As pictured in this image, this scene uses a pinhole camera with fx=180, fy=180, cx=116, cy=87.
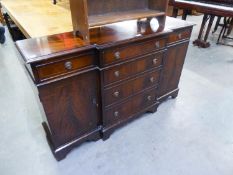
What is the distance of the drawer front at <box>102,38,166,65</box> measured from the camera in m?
1.26

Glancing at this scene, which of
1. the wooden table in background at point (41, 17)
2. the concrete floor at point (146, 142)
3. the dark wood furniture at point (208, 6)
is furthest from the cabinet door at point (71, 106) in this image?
the dark wood furniture at point (208, 6)

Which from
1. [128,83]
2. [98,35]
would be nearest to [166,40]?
[128,83]

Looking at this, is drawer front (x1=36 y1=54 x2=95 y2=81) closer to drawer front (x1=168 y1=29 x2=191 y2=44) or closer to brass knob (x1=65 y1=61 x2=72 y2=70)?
brass knob (x1=65 y1=61 x2=72 y2=70)

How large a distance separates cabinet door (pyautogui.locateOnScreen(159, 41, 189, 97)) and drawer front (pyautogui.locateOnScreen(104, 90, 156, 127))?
0.19m

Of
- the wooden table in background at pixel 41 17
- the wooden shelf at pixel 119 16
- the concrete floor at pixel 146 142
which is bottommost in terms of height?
the concrete floor at pixel 146 142

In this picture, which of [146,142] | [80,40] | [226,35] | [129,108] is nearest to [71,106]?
[80,40]

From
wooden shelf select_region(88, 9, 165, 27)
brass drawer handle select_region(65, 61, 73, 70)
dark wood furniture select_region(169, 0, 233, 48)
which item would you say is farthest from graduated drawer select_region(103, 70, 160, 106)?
dark wood furniture select_region(169, 0, 233, 48)

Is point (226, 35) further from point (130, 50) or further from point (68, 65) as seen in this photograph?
point (68, 65)

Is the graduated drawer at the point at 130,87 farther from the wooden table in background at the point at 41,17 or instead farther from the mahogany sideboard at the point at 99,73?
the wooden table in background at the point at 41,17

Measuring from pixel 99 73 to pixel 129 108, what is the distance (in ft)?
1.81

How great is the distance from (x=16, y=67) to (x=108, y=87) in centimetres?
208

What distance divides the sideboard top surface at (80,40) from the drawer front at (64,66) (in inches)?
2.1

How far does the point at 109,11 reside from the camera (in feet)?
4.88

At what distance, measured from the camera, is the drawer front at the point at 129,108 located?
158cm
